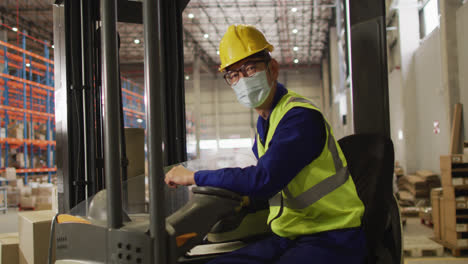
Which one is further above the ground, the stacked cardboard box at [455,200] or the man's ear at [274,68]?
the man's ear at [274,68]

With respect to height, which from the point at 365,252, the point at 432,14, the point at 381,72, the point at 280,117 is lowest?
the point at 365,252

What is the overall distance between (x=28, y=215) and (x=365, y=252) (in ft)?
12.8

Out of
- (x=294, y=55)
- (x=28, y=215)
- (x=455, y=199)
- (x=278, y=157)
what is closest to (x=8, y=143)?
(x=28, y=215)

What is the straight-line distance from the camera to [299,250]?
1589mm

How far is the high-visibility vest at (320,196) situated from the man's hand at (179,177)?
1.38 ft

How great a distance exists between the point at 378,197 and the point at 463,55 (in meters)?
7.13

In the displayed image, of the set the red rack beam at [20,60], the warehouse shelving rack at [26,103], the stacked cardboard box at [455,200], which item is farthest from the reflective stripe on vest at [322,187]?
the red rack beam at [20,60]

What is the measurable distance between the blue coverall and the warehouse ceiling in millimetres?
11891

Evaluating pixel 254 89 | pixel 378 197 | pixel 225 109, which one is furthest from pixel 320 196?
pixel 225 109

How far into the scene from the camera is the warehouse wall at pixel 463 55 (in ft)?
24.5

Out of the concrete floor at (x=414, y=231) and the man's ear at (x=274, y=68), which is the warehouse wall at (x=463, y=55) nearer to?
the concrete floor at (x=414, y=231)

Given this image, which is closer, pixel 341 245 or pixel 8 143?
pixel 341 245

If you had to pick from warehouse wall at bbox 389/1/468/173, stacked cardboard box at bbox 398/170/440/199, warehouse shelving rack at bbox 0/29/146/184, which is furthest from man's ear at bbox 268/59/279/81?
warehouse shelving rack at bbox 0/29/146/184

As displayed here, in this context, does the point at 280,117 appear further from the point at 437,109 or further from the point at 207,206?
the point at 437,109
